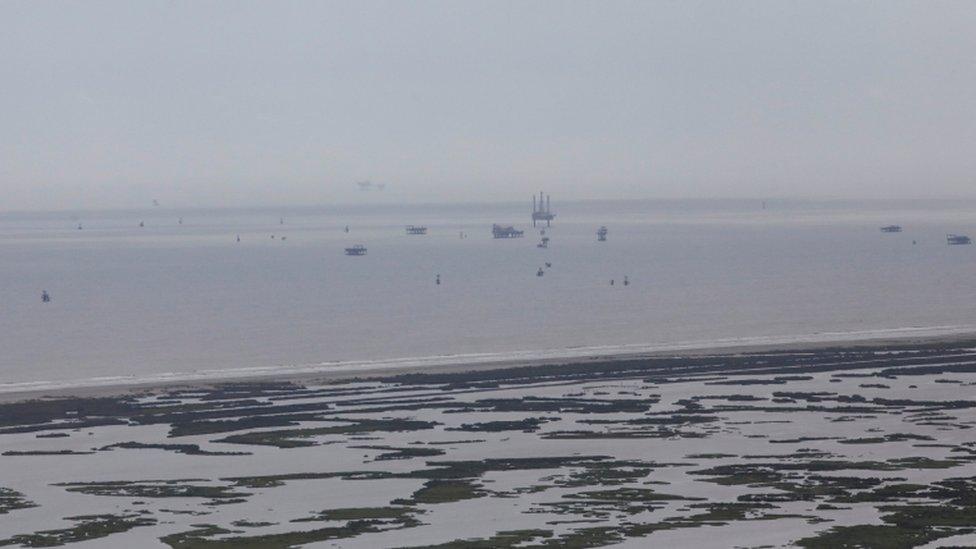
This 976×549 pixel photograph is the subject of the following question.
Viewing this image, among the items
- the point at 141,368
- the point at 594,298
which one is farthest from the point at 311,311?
the point at 141,368

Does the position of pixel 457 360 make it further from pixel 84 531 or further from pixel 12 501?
pixel 84 531

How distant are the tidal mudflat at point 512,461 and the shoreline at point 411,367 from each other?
183cm

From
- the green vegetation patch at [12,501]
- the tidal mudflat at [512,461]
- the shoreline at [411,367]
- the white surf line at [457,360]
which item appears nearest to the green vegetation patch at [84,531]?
the tidal mudflat at [512,461]

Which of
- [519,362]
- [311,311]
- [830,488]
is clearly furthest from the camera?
[311,311]

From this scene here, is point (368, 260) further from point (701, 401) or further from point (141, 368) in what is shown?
point (701, 401)

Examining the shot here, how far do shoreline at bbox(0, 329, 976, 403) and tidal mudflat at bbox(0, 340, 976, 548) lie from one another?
5.99 feet

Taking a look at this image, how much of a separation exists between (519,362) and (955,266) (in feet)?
334

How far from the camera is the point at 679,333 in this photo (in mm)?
91812

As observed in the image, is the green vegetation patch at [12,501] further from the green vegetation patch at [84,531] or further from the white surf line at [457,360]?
the white surf line at [457,360]

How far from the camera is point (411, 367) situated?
67.5m

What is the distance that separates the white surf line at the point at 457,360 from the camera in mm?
65750

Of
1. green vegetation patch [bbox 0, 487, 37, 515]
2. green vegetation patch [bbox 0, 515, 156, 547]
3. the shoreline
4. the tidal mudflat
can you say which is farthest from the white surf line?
green vegetation patch [bbox 0, 515, 156, 547]

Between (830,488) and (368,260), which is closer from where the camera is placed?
(830,488)

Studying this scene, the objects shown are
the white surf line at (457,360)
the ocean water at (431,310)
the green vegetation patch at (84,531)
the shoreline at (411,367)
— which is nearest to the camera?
the green vegetation patch at (84,531)
